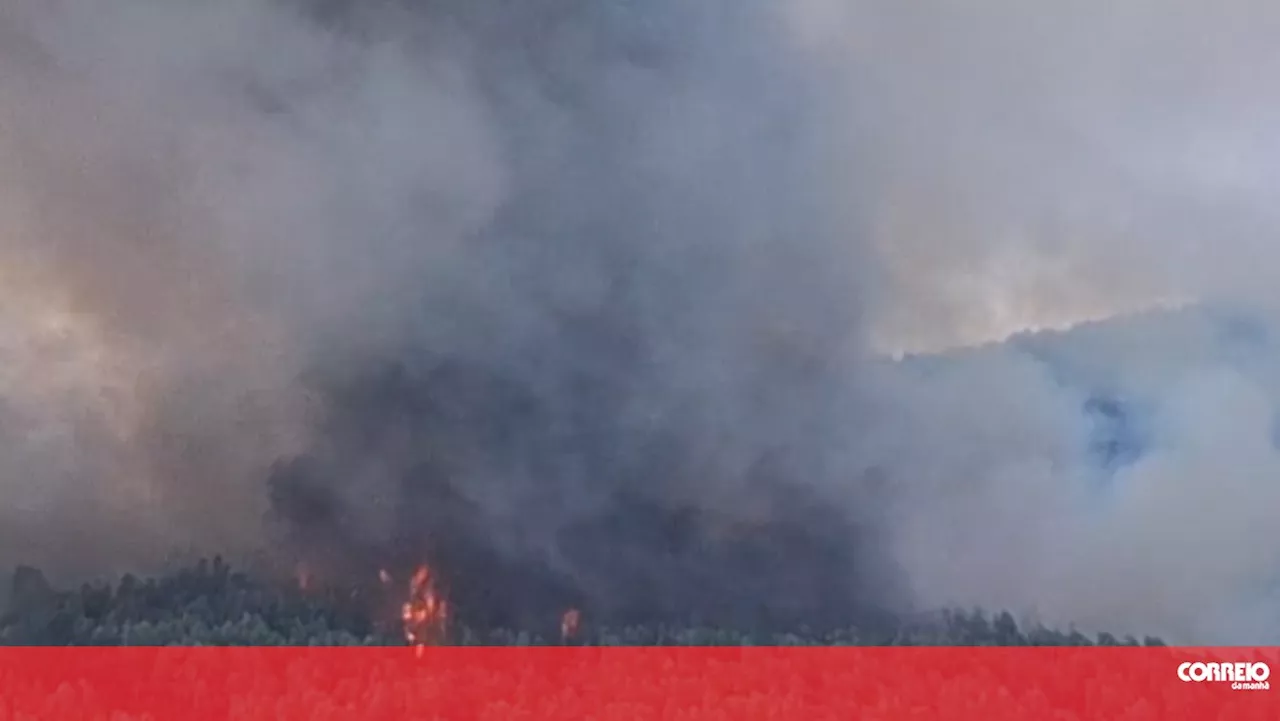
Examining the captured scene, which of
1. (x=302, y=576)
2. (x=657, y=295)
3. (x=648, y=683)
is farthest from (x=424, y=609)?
(x=657, y=295)

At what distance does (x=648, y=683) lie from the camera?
2.52 metres

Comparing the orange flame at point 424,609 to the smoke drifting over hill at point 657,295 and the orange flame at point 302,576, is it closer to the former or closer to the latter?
the smoke drifting over hill at point 657,295

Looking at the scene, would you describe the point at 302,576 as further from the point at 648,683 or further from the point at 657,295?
the point at 657,295

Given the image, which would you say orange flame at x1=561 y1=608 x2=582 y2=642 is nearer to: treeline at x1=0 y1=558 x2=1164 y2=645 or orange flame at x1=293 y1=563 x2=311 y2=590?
treeline at x1=0 y1=558 x2=1164 y2=645

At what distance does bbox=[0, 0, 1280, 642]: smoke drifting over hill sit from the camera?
2.54 metres

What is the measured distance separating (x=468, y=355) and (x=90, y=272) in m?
0.72

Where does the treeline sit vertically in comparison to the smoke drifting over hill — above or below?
below

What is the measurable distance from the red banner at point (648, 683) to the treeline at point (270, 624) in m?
0.02

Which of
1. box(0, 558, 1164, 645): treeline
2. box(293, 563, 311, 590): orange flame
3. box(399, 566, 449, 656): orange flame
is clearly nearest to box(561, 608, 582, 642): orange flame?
box(0, 558, 1164, 645): treeline

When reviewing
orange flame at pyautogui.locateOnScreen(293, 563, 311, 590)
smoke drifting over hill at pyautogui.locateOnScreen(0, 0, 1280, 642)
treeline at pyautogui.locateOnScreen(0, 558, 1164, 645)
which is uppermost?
smoke drifting over hill at pyautogui.locateOnScreen(0, 0, 1280, 642)

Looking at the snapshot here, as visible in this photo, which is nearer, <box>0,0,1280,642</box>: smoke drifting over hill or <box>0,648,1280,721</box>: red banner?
<box>0,648,1280,721</box>: red banner

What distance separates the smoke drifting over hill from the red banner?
102mm

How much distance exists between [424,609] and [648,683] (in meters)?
0.45

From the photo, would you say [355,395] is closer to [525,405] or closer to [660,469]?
[525,405]
